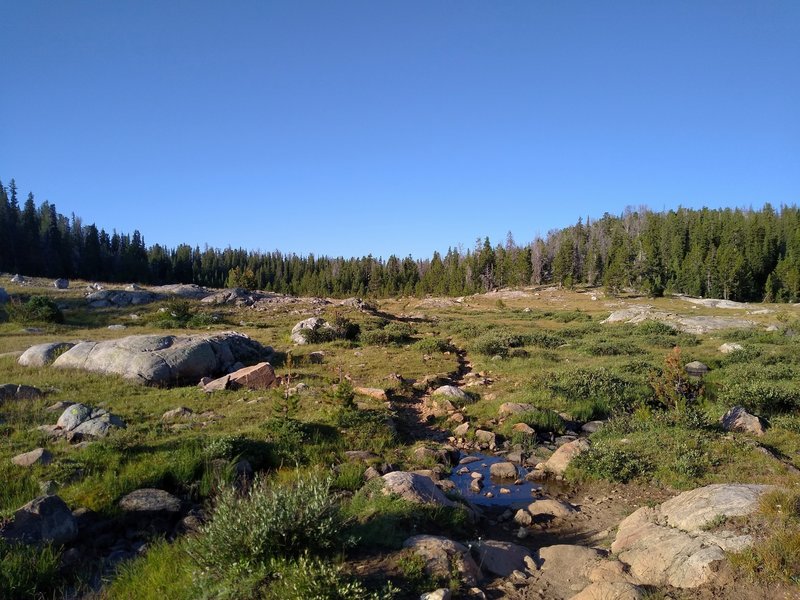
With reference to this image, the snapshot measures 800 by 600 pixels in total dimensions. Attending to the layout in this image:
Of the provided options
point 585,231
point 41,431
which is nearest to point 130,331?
point 41,431

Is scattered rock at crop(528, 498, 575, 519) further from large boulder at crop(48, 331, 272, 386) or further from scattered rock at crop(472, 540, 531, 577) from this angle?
large boulder at crop(48, 331, 272, 386)

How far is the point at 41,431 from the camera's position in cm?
1036

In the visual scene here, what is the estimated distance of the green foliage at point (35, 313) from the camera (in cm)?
2794

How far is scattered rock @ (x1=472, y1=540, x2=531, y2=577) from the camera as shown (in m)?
5.86

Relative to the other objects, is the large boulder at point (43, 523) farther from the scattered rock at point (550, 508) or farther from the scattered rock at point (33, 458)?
the scattered rock at point (550, 508)

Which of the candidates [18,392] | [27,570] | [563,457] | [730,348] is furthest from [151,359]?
[730,348]

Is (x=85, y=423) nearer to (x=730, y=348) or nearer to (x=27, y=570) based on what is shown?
(x=27, y=570)

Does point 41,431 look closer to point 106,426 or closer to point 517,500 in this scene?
point 106,426

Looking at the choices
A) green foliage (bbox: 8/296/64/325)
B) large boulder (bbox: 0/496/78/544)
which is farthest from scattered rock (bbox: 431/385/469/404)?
green foliage (bbox: 8/296/64/325)

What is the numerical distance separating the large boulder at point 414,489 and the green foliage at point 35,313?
2997 centimetres

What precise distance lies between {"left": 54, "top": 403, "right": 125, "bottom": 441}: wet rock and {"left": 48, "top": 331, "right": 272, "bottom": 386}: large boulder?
4913mm

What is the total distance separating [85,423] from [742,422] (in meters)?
16.6

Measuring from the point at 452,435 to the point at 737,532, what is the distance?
794cm

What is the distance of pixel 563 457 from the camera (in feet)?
35.0
